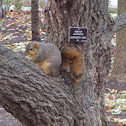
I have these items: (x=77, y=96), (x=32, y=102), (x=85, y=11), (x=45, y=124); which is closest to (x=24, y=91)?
(x=32, y=102)

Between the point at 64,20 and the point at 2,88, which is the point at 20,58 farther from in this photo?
the point at 64,20

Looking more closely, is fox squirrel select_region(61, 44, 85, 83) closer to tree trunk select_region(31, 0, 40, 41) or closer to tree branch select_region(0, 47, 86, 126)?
tree branch select_region(0, 47, 86, 126)

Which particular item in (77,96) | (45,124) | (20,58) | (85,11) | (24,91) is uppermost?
(85,11)

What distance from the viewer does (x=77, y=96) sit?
183cm

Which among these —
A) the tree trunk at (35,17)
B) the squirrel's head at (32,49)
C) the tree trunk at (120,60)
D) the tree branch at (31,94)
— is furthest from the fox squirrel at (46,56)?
the tree trunk at (120,60)

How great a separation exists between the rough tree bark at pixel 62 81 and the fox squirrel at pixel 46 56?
70mm

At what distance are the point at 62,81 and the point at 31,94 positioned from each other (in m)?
0.37

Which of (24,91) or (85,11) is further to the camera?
(85,11)

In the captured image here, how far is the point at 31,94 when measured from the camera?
1504mm

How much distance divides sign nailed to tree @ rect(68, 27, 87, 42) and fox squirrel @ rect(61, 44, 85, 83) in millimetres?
64

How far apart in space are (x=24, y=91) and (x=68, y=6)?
74 cm

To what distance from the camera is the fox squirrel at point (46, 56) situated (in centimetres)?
182

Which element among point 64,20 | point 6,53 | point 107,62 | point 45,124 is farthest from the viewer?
point 107,62

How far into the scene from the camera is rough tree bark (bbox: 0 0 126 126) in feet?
4.85
